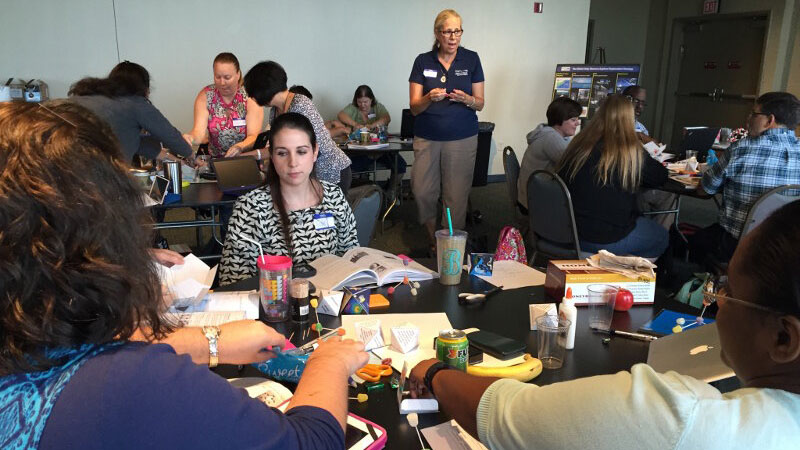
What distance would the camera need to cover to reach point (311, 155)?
250 cm

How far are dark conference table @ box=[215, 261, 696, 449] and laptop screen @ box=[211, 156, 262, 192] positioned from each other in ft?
5.42

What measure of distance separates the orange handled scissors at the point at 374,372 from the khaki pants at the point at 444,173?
11.0ft

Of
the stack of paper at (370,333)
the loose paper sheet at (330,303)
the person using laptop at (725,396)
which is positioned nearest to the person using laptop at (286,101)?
the loose paper sheet at (330,303)

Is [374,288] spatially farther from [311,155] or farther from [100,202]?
[100,202]

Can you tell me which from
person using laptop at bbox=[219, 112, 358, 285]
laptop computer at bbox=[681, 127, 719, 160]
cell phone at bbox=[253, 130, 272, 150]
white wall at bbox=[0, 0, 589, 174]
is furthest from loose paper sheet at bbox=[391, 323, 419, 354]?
white wall at bbox=[0, 0, 589, 174]

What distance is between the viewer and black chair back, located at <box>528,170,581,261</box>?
10.2 ft

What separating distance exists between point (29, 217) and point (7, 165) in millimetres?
72

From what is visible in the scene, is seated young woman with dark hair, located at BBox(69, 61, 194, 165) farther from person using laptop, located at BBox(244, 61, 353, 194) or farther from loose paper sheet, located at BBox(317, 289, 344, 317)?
loose paper sheet, located at BBox(317, 289, 344, 317)

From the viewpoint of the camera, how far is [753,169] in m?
3.34

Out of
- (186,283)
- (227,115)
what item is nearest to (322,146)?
(227,115)

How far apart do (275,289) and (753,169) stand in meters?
2.92

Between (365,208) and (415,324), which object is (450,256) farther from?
(365,208)

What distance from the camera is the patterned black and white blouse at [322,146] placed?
352cm

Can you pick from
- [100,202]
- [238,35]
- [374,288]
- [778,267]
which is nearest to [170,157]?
[374,288]
